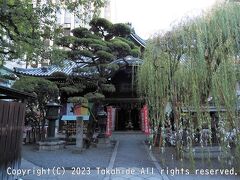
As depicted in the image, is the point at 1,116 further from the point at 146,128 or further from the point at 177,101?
the point at 146,128

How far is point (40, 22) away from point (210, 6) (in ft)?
17.7

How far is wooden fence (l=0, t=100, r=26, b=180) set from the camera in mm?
6069

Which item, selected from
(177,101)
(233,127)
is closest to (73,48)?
(177,101)

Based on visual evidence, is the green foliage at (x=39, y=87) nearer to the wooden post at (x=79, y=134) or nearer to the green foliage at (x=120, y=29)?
the wooden post at (x=79, y=134)

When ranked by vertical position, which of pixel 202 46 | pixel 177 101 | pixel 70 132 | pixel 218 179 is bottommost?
pixel 218 179

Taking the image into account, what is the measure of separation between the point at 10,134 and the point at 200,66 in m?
5.83

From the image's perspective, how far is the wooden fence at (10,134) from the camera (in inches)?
239

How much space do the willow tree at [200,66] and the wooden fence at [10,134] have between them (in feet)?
16.9

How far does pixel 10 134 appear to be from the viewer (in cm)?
645

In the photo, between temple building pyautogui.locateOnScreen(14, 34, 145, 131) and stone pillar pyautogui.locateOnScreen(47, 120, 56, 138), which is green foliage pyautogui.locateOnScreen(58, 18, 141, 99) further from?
stone pillar pyautogui.locateOnScreen(47, 120, 56, 138)

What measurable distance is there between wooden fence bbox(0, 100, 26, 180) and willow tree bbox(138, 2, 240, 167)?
5.15 meters

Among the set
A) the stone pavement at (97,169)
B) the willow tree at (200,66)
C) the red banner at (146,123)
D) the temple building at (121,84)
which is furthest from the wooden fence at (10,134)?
the red banner at (146,123)

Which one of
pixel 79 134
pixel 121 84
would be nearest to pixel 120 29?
pixel 121 84

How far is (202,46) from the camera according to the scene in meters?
8.86
